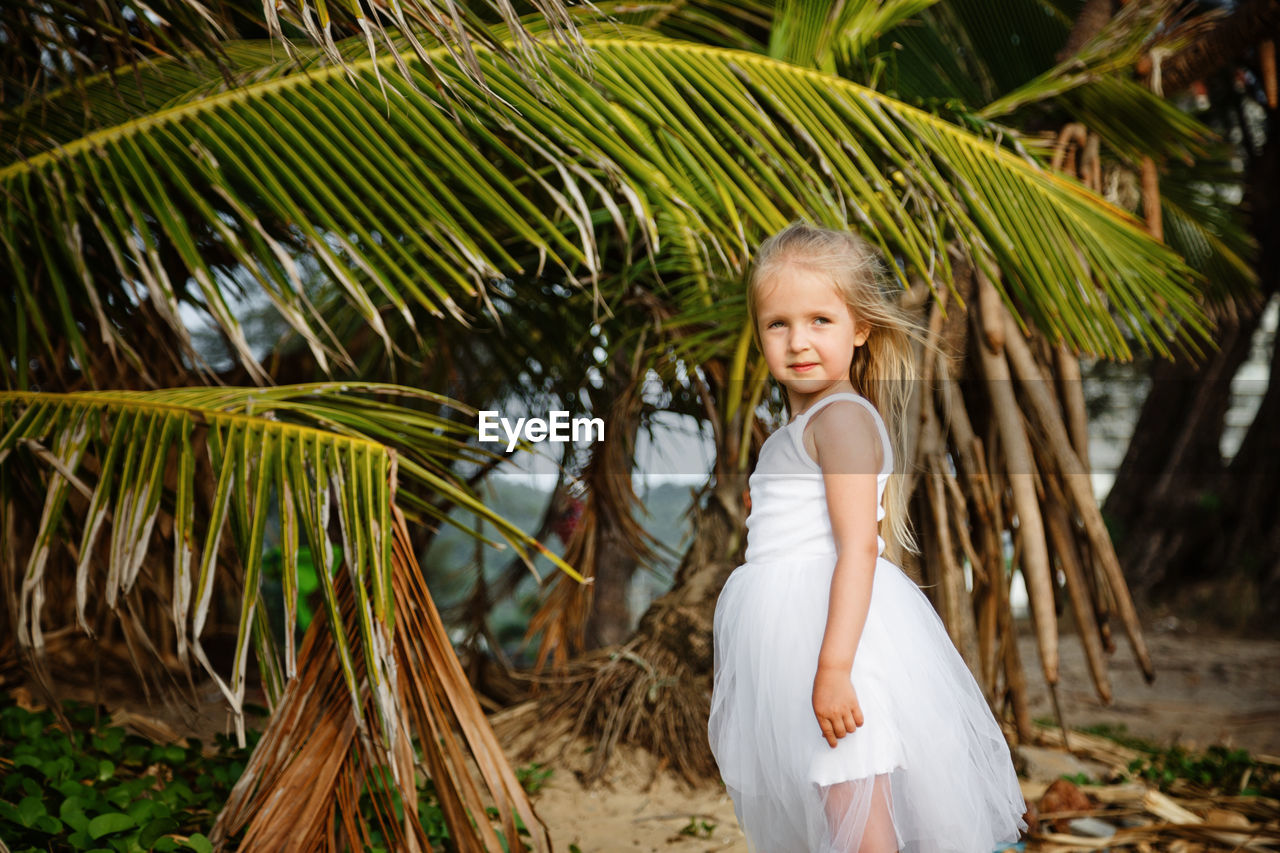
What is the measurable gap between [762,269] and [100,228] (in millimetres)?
1165

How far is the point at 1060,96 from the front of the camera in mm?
2572

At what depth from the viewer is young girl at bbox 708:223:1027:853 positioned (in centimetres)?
114

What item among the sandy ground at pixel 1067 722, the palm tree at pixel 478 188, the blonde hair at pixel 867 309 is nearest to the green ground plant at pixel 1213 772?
the sandy ground at pixel 1067 722

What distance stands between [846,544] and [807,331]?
0.90 feet

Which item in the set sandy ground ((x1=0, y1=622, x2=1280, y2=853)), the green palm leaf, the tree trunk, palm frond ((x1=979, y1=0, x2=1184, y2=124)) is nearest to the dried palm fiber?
sandy ground ((x1=0, y1=622, x2=1280, y2=853))

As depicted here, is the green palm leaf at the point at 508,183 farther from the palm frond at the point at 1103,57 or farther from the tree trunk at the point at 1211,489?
the tree trunk at the point at 1211,489

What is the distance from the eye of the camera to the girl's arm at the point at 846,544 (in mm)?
1117

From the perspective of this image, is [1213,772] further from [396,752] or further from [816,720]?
[396,752]

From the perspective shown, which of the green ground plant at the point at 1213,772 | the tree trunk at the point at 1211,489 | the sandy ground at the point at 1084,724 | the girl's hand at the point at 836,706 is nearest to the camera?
the girl's hand at the point at 836,706

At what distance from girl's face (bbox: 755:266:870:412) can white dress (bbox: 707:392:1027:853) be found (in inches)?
1.6

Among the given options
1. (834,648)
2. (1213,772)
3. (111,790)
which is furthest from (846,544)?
(1213,772)

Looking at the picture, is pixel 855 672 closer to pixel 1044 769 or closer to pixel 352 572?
pixel 352 572

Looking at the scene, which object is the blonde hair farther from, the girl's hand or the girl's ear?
the girl's hand

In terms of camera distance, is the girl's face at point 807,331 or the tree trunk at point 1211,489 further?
the tree trunk at point 1211,489
